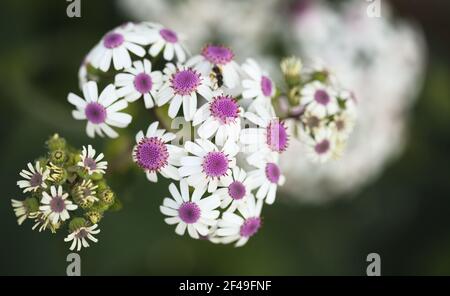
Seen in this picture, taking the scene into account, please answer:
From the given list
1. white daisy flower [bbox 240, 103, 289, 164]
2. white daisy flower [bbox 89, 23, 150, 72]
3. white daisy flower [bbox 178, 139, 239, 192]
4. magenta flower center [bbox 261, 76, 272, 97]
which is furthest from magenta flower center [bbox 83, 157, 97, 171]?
magenta flower center [bbox 261, 76, 272, 97]

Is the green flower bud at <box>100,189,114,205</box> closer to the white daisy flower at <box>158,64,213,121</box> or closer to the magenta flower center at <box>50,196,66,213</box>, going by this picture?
the magenta flower center at <box>50,196,66,213</box>

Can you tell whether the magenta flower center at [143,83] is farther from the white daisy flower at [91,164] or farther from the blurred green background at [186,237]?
the blurred green background at [186,237]

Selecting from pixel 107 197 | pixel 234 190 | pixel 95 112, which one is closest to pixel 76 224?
pixel 107 197

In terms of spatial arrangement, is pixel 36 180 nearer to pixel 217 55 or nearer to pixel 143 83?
pixel 143 83

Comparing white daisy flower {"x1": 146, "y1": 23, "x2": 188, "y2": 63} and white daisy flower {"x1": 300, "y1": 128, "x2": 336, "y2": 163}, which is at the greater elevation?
white daisy flower {"x1": 146, "y1": 23, "x2": 188, "y2": 63}

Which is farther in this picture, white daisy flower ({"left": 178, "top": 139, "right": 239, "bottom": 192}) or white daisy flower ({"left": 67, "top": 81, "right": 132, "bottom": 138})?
white daisy flower ({"left": 67, "top": 81, "right": 132, "bottom": 138})

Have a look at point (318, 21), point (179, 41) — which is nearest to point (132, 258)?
point (179, 41)
